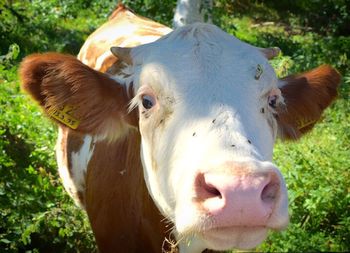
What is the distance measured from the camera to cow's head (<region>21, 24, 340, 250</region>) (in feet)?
7.41

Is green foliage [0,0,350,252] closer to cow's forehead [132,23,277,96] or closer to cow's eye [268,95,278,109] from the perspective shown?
cow's forehead [132,23,277,96]

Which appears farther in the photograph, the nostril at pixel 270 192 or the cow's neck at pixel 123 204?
the cow's neck at pixel 123 204

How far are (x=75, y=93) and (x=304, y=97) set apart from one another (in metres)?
1.27

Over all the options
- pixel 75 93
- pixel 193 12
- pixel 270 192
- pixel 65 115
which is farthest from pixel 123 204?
pixel 193 12

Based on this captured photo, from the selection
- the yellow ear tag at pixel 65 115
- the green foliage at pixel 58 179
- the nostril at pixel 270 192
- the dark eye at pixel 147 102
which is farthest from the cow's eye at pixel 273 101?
the green foliage at pixel 58 179

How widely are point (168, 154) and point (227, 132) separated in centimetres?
37

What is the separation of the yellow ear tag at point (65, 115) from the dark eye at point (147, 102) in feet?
1.45

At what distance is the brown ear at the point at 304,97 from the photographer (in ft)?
10.9

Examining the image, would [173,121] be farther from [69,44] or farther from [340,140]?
[69,44]

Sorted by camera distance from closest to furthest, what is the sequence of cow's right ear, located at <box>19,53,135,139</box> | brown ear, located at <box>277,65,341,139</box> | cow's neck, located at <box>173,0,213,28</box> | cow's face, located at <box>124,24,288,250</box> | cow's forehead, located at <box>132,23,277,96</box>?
cow's face, located at <box>124,24,288,250</box>, cow's forehead, located at <box>132,23,277,96</box>, cow's right ear, located at <box>19,53,135,139</box>, brown ear, located at <box>277,65,341,139</box>, cow's neck, located at <box>173,0,213,28</box>

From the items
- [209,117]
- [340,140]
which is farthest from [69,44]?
[209,117]

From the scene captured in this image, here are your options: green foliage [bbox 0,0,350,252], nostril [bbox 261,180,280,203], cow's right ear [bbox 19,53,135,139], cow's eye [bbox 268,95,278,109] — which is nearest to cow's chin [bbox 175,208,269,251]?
nostril [bbox 261,180,280,203]

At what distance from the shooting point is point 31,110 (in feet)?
18.9

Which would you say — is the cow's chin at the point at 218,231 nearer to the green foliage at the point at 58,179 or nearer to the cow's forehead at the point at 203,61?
the cow's forehead at the point at 203,61
